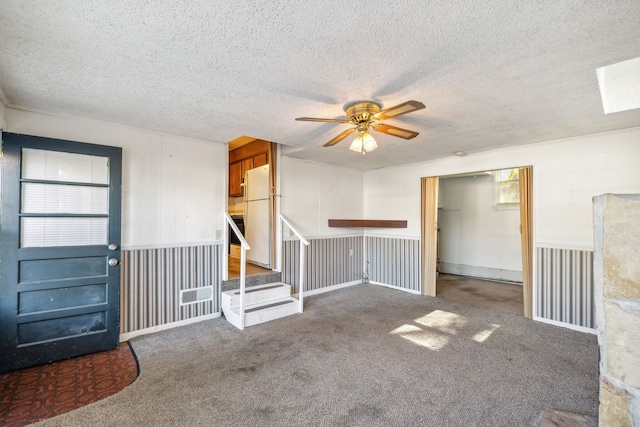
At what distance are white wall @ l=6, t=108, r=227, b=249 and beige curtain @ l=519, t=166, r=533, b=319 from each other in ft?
13.0

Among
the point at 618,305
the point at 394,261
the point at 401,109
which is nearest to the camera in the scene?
the point at 618,305

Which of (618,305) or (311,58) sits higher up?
(311,58)

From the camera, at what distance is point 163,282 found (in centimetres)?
329

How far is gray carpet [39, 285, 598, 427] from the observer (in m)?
1.87

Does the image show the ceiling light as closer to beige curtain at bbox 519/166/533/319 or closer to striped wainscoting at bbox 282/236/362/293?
striped wainscoting at bbox 282/236/362/293

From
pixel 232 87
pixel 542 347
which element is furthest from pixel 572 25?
pixel 542 347

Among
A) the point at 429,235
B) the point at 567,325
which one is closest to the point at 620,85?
the point at 567,325

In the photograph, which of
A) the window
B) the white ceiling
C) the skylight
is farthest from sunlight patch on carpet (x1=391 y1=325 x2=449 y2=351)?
the window

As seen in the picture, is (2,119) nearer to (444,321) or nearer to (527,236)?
(444,321)

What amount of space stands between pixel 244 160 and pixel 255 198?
931 mm

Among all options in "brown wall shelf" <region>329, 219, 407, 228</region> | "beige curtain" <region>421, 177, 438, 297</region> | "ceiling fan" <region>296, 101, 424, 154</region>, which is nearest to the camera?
"ceiling fan" <region>296, 101, 424, 154</region>

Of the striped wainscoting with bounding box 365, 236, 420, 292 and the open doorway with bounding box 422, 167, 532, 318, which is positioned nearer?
the open doorway with bounding box 422, 167, 532, 318

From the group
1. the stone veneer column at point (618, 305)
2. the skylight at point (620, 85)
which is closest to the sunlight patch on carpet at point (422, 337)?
the stone veneer column at point (618, 305)

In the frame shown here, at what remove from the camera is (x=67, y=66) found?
1866 mm
